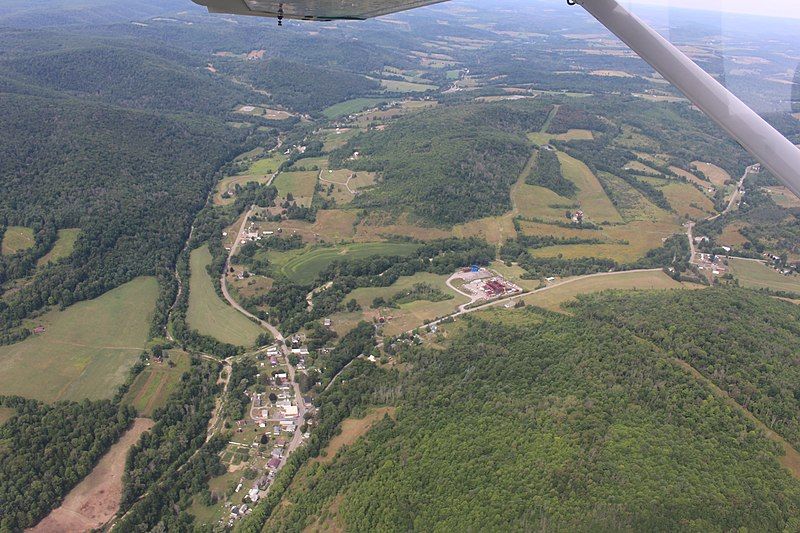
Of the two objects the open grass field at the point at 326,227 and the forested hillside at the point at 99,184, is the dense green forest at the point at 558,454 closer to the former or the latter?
the open grass field at the point at 326,227

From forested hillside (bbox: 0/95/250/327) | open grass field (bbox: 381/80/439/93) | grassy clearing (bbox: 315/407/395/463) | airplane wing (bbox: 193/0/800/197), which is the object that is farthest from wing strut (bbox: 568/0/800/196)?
open grass field (bbox: 381/80/439/93)

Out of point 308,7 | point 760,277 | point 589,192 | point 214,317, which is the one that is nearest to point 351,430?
point 214,317

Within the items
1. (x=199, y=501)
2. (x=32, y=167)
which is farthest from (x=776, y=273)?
(x=32, y=167)

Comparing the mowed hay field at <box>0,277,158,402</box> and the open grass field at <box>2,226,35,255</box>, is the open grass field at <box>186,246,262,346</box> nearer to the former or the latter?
the mowed hay field at <box>0,277,158,402</box>

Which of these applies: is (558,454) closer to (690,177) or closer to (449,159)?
(449,159)

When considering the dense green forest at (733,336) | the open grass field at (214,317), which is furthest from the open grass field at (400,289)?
the dense green forest at (733,336)
